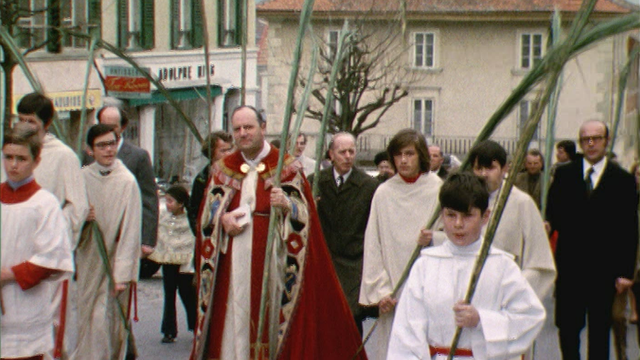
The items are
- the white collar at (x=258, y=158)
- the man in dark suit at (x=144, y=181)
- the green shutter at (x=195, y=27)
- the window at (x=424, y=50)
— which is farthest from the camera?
the window at (x=424, y=50)

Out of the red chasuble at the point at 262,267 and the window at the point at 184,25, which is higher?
the window at the point at 184,25

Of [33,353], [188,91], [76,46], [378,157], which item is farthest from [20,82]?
[33,353]

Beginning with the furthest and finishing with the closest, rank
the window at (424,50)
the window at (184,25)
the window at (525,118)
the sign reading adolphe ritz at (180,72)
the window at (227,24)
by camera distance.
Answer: the window at (424,50), the window at (227,24), the window at (184,25), the sign reading adolphe ritz at (180,72), the window at (525,118)

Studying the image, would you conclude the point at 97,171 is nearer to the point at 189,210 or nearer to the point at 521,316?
the point at 189,210

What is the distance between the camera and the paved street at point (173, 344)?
1035 centimetres

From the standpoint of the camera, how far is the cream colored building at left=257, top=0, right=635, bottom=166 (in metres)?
49.4

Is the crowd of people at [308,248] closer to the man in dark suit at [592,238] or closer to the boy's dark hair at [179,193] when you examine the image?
the man in dark suit at [592,238]

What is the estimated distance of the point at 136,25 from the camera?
3188 cm

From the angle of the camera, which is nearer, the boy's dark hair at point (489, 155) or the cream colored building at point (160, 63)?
the boy's dark hair at point (489, 155)

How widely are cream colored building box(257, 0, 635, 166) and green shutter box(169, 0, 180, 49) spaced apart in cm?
1422

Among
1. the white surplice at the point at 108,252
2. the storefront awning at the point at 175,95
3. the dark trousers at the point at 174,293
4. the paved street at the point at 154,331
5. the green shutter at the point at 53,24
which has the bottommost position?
the paved street at the point at 154,331

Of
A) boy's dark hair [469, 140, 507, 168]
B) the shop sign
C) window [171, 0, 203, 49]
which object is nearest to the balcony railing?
window [171, 0, 203, 49]

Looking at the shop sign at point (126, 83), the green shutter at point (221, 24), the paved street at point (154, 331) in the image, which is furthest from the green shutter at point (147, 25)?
the paved street at point (154, 331)

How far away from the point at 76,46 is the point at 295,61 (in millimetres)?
24554
